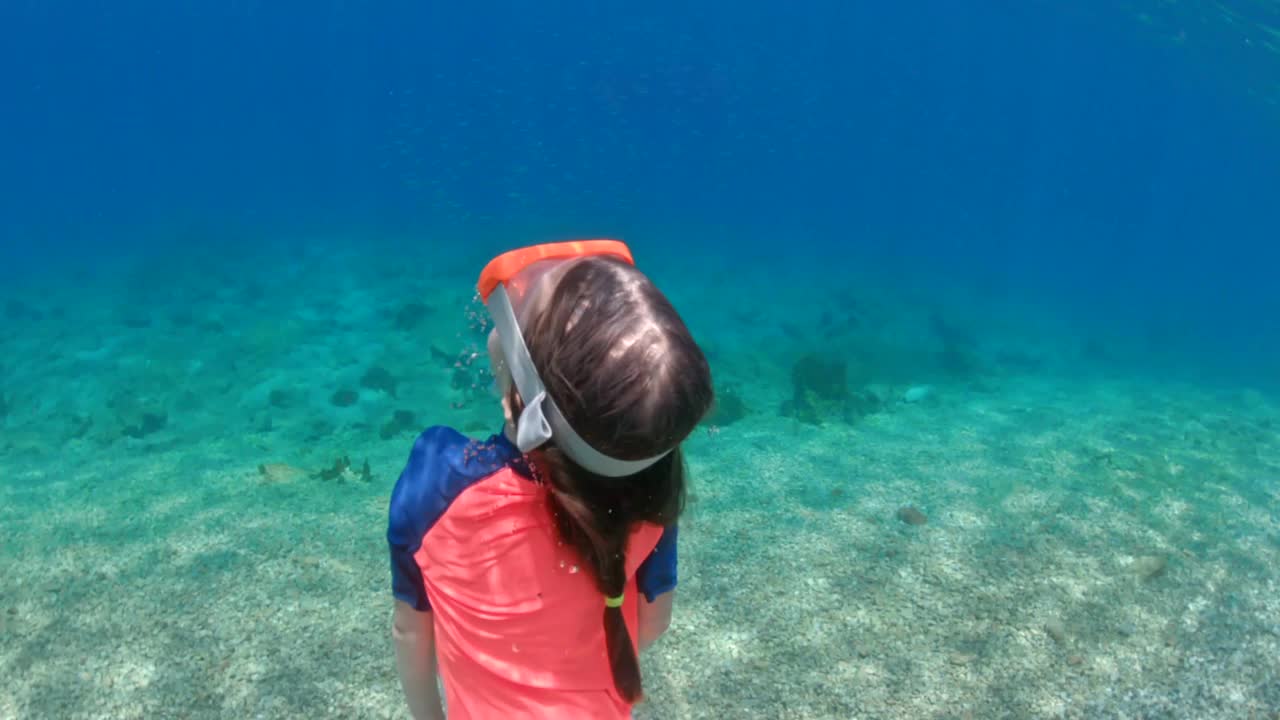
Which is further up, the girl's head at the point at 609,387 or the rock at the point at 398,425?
the girl's head at the point at 609,387

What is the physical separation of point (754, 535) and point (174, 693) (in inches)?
171

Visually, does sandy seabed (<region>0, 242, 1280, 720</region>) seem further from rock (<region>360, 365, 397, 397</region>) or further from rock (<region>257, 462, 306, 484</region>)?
rock (<region>360, 365, 397, 397</region>)

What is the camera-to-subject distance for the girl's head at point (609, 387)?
1085 millimetres

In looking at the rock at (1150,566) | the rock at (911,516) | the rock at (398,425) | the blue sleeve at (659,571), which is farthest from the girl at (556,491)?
the rock at (398,425)

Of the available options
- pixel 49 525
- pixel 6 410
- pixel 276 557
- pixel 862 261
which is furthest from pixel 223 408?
pixel 862 261

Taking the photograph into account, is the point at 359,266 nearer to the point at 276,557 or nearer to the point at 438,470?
the point at 276,557

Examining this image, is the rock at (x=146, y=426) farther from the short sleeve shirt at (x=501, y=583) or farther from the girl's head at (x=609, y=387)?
the girl's head at (x=609, y=387)

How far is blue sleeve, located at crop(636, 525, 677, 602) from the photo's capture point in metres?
1.76

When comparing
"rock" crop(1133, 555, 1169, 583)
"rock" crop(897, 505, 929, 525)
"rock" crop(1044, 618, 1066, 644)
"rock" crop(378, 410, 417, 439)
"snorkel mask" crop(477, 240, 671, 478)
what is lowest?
"rock" crop(378, 410, 417, 439)

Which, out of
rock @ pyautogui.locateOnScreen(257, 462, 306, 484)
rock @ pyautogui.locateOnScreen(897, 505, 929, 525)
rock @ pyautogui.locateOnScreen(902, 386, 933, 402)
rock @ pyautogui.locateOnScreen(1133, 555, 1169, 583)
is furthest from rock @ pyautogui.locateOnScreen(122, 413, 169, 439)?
rock @ pyautogui.locateOnScreen(902, 386, 933, 402)

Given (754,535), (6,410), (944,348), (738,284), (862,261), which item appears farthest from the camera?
(862,261)

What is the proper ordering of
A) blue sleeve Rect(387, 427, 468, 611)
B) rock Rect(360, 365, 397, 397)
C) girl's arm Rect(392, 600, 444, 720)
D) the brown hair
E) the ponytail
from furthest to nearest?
rock Rect(360, 365, 397, 397), girl's arm Rect(392, 600, 444, 720), blue sleeve Rect(387, 427, 468, 611), the ponytail, the brown hair

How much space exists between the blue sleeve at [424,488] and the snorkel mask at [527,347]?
235 mm

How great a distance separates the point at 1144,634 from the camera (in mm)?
4797
